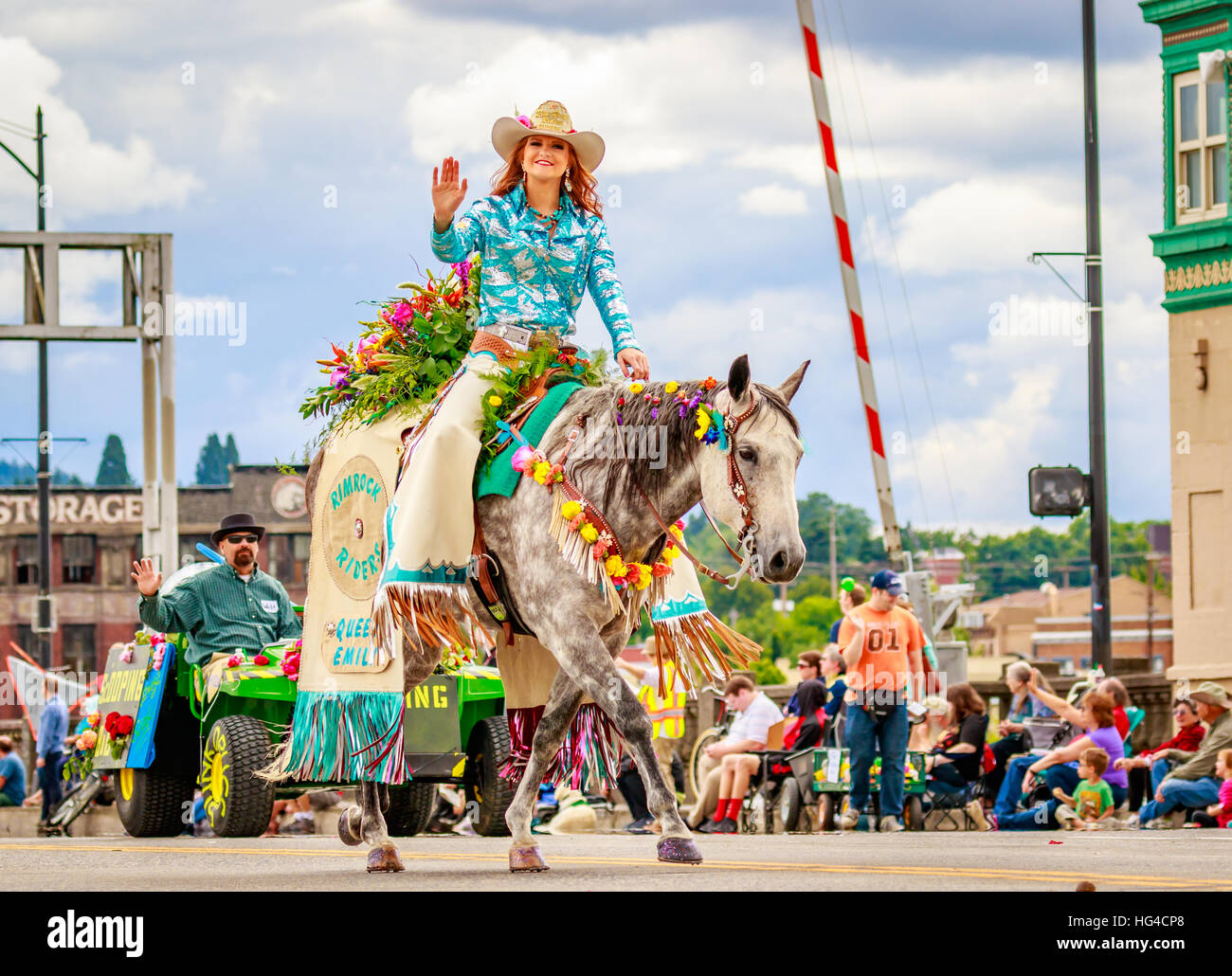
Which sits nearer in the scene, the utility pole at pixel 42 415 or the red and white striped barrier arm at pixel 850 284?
the red and white striped barrier arm at pixel 850 284

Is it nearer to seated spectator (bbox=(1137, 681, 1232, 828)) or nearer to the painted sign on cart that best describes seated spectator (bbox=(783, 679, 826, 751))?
seated spectator (bbox=(1137, 681, 1232, 828))

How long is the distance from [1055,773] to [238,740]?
6124 millimetres

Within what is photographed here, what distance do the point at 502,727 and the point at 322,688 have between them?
344 centimetres

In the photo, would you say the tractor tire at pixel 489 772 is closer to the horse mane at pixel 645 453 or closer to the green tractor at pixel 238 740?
the green tractor at pixel 238 740

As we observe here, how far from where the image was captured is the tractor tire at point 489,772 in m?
13.1

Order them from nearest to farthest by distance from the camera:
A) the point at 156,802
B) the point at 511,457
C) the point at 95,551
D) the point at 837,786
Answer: the point at 511,457 < the point at 156,802 < the point at 837,786 < the point at 95,551

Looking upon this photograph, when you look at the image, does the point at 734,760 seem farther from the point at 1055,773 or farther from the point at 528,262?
the point at 528,262

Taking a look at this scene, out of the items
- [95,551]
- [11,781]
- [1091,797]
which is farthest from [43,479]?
[95,551]

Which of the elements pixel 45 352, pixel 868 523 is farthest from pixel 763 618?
pixel 45 352

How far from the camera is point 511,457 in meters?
8.80

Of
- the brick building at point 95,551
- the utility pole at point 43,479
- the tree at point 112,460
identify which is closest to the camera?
the utility pole at point 43,479

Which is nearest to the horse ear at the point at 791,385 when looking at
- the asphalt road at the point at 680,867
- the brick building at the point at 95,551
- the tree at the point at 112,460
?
the asphalt road at the point at 680,867

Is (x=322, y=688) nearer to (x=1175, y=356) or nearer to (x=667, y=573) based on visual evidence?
(x=667, y=573)

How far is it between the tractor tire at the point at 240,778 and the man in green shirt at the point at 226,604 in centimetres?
95
